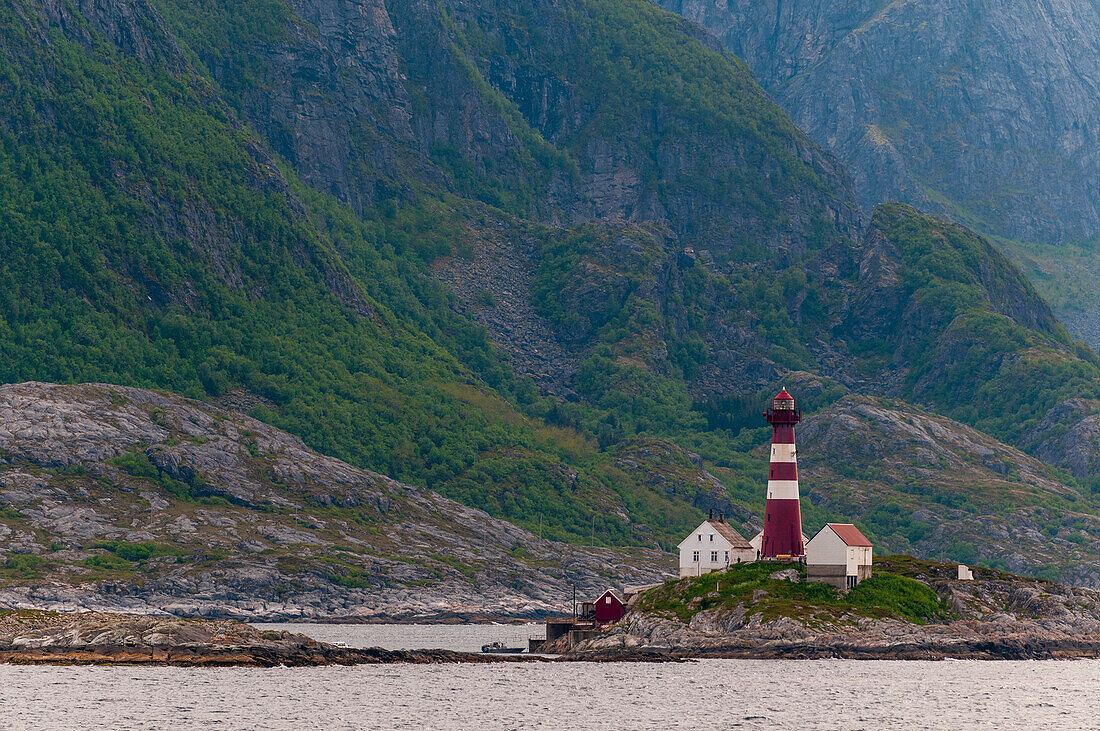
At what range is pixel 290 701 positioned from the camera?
12912 cm

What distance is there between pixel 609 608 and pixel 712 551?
41.1 ft

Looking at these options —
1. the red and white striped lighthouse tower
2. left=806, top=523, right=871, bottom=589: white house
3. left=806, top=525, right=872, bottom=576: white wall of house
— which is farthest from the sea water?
the red and white striped lighthouse tower

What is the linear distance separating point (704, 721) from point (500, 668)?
175ft

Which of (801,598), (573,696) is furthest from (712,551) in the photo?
(573,696)

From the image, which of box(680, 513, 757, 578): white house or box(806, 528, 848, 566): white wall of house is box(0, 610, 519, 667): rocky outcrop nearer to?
box(680, 513, 757, 578): white house

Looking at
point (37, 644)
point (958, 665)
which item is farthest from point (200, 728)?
point (958, 665)

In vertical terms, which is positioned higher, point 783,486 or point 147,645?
point 783,486

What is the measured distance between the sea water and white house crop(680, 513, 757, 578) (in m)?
15.1

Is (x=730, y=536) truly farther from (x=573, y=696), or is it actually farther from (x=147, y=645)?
(x=147, y=645)

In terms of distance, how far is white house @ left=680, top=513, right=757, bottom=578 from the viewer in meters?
169

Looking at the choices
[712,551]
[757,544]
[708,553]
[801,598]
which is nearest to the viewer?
[801,598]

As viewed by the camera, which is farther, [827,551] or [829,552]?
[827,551]

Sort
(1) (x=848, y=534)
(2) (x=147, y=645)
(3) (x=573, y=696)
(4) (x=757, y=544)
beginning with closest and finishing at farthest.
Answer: (3) (x=573, y=696) < (2) (x=147, y=645) < (1) (x=848, y=534) < (4) (x=757, y=544)

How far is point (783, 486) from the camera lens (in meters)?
154
